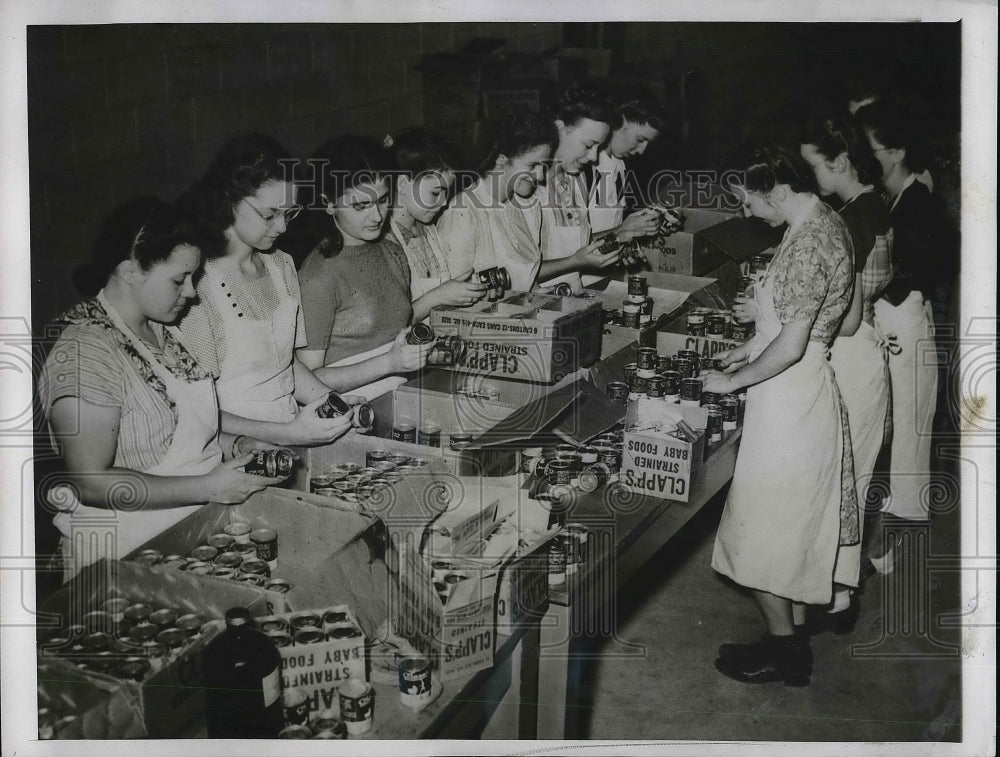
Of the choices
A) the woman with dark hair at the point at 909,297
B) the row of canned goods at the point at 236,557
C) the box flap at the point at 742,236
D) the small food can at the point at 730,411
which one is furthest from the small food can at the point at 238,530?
the woman with dark hair at the point at 909,297

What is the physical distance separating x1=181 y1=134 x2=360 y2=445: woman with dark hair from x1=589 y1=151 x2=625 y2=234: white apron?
0.86 m

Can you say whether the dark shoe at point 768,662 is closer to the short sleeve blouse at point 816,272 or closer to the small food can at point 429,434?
the short sleeve blouse at point 816,272

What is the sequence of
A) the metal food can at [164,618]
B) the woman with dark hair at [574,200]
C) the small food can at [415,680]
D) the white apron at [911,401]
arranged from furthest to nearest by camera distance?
the white apron at [911,401] → the woman with dark hair at [574,200] → the metal food can at [164,618] → the small food can at [415,680]

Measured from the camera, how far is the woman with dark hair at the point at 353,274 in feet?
9.96

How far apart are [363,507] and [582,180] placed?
1.13m

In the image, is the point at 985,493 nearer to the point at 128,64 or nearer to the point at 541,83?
the point at 541,83

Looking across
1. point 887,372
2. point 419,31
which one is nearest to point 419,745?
point 887,372

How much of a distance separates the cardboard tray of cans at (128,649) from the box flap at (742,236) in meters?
1.64

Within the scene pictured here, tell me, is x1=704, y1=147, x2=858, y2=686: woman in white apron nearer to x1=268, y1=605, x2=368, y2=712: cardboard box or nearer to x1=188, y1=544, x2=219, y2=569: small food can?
x1=268, y1=605, x2=368, y2=712: cardboard box

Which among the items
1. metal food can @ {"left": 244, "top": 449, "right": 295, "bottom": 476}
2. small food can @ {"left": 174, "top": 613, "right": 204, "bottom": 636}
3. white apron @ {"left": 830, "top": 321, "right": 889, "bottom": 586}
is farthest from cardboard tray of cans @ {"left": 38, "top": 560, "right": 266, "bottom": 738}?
white apron @ {"left": 830, "top": 321, "right": 889, "bottom": 586}

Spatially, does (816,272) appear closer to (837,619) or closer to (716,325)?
(716,325)

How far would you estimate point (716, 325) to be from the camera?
3.17 metres

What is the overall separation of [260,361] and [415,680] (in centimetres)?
99

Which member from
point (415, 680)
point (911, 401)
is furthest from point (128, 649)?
point (911, 401)
